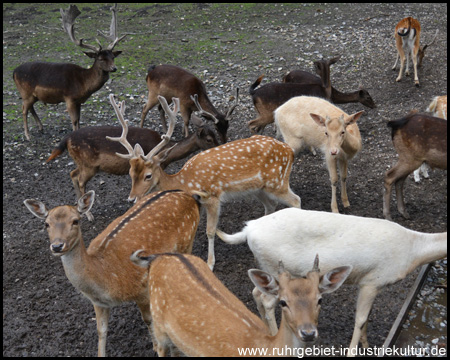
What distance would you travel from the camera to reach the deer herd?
340 cm

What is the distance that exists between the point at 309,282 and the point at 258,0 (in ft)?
42.0

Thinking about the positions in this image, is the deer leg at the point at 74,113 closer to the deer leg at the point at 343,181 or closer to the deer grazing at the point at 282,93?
the deer grazing at the point at 282,93

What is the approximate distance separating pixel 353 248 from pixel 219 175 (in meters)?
1.92

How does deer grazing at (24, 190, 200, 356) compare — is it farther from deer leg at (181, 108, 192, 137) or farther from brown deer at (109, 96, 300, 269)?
deer leg at (181, 108, 192, 137)

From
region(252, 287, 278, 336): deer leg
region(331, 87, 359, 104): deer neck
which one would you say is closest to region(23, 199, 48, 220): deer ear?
region(252, 287, 278, 336): deer leg

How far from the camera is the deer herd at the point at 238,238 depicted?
3400mm

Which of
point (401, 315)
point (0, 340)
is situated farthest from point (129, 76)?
point (401, 315)

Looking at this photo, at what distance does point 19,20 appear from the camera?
Result: 1391 centimetres

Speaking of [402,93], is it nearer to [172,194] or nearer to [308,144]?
[308,144]

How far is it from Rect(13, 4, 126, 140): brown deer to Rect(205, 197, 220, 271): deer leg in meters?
→ 3.61

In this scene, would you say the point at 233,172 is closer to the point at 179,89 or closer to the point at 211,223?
the point at 211,223

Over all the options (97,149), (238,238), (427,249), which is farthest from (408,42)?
(238,238)

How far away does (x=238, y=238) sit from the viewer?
4.31m

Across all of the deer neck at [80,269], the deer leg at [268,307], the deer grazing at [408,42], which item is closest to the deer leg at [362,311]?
the deer leg at [268,307]
